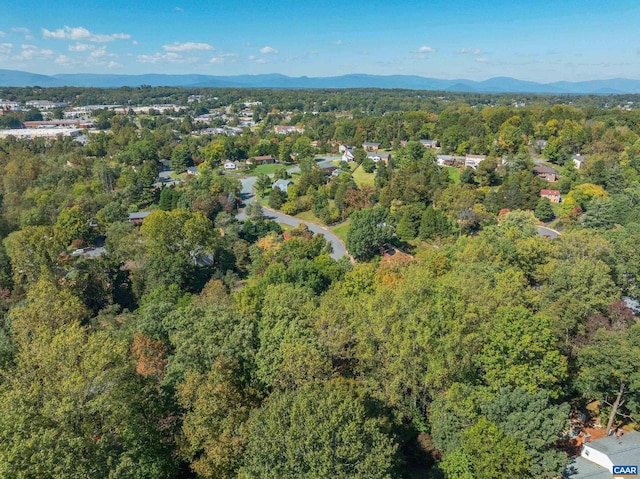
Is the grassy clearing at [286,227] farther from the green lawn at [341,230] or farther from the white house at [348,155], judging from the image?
the white house at [348,155]

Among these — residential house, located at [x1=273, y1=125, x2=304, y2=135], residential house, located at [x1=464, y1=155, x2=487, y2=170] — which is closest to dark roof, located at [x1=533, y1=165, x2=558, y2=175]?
residential house, located at [x1=464, y1=155, x2=487, y2=170]

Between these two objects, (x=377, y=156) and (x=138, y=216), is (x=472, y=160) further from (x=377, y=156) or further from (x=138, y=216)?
(x=138, y=216)

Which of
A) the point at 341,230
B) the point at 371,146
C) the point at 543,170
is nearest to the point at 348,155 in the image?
the point at 371,146

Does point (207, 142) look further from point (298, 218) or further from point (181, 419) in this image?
point (181, 419)

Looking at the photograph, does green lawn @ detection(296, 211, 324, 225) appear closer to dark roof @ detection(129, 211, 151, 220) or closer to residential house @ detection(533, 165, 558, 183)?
dark roof @ detection(129, 211, 151, 220)

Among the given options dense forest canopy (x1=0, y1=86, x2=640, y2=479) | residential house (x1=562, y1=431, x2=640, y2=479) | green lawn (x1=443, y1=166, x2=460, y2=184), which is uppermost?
green lawn (x1=443, y1=166, x2=460, y2=184)

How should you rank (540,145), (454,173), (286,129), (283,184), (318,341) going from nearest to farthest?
(318,341) → (283,184) → (454,173) → (540,145) → (286,129)

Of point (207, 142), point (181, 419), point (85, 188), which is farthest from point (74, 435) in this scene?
point (207, 142)
